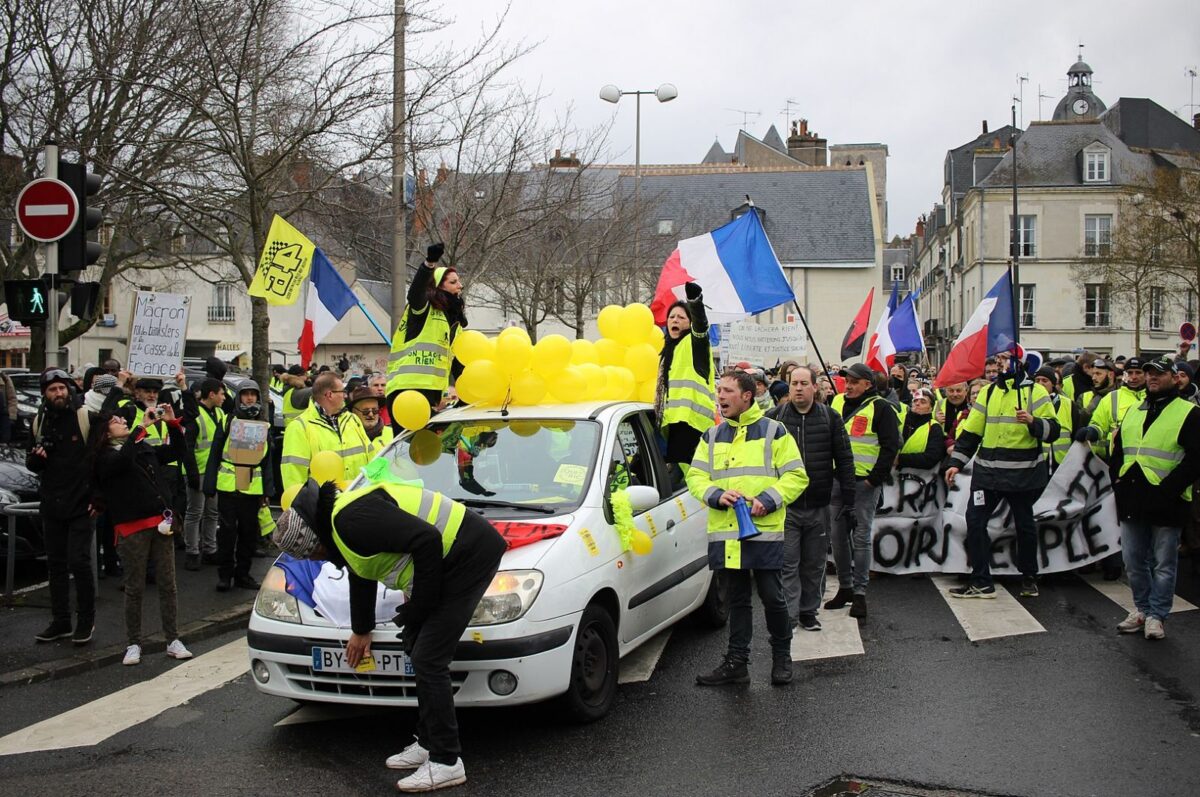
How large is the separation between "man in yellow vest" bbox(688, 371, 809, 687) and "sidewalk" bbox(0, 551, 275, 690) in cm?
379

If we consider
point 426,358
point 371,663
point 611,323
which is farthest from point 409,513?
point 611,323

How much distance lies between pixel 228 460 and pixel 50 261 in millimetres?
2110

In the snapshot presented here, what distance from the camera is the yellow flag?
35.4 ft

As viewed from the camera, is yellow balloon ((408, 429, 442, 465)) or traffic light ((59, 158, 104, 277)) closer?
yellow balloon ((408, 429, 442, 465))

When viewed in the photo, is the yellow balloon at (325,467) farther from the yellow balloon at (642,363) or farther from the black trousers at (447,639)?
the yellow balloon at (642,363)

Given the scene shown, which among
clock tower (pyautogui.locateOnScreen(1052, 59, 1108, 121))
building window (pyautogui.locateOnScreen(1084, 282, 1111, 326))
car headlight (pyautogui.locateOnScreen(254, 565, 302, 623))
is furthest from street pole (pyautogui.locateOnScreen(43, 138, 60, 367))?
clock tower (pyautogui.locateOnScreen(1052, 59, 1108, 121))

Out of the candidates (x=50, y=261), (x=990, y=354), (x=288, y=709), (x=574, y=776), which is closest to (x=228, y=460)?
(x=50, y=261)

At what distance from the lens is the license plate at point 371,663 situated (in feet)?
17.1

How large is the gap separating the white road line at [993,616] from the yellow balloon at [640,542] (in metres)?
2.67

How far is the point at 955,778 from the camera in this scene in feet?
16.1

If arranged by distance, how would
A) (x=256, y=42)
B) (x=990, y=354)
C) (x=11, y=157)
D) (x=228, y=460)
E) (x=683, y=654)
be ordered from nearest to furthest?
(x=683, y=654) → (x=228, y=460) → (x=990, y=354) → (x=256, y=42) → (x=11, y=157)

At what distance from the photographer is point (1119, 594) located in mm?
9078

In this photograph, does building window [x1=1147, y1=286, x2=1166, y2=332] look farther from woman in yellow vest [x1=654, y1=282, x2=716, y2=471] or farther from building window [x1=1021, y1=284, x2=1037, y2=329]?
woman in yellow vest [x1=654, y1=282, x2=716, y2=471]

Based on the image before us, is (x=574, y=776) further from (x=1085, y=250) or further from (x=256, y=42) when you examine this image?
(x=1085, y=250)
